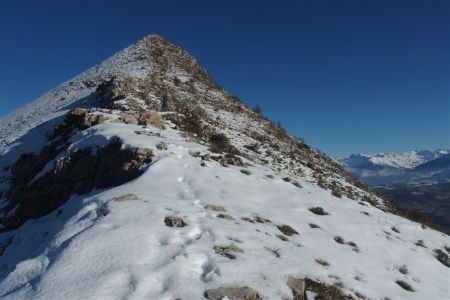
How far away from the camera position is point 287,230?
1530 cm

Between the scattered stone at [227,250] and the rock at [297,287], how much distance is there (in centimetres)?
164

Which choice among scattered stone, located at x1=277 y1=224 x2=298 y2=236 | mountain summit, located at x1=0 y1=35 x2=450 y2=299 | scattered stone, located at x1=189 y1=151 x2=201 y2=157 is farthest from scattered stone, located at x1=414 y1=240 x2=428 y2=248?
scattered stone, located at x1=189 y1=151 x2=201 y2=157

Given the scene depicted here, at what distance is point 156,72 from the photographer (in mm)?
50938

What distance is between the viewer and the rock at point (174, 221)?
519 inches

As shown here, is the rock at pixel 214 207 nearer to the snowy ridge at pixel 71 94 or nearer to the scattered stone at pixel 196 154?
the scattered stone at pixel 196 154

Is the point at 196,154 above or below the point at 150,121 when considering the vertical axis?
below

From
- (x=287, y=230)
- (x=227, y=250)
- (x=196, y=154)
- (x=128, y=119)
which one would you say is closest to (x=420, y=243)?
(x=287, y=230)

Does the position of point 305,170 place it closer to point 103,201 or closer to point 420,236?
point 420,236

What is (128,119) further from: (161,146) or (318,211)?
(318,211)

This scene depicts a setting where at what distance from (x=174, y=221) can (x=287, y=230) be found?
4255mm

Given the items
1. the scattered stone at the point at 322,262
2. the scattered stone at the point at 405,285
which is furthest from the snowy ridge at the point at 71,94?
the scattered stone at the point at 405,285

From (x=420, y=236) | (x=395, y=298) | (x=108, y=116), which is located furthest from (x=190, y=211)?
(x=108, y=116)

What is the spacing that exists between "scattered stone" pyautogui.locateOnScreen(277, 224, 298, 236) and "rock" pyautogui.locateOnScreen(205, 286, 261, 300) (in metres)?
4.95

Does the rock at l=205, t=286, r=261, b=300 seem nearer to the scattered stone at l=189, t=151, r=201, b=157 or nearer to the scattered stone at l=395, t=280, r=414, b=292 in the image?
the scattered stone at l=395, t=280, r=414, b=292
